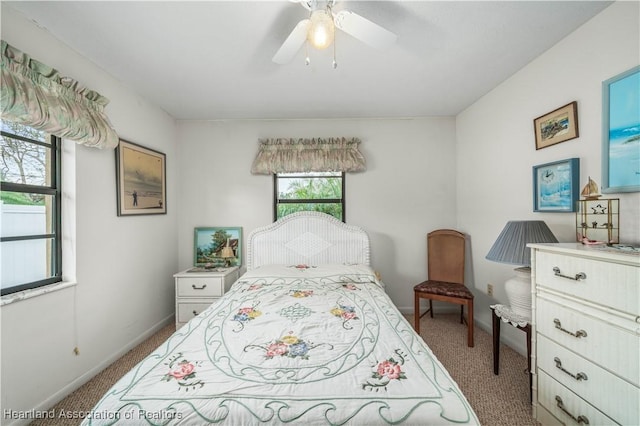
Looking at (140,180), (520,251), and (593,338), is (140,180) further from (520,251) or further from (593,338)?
(593,338)

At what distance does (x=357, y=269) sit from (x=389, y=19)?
6.93 feet

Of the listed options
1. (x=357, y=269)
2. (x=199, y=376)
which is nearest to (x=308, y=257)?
(x=357, y=269)

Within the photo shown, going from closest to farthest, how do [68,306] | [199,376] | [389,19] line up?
[199,376] → [389,19] → [68,306]

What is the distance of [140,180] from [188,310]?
1.46m

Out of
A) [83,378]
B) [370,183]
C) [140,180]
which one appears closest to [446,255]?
[370,183]

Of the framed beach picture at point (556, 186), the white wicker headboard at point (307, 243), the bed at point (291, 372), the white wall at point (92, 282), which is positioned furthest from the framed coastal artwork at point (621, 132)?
the white wall at point (92, 282)

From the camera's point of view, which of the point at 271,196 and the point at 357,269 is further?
the point at 271,196

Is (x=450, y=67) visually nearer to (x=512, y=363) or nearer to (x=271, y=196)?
(x=271, y=196)

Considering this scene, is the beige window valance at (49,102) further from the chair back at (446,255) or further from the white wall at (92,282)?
the chair back at (446,255)

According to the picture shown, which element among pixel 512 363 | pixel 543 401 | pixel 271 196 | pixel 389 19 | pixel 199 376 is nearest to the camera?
pixel 199 376

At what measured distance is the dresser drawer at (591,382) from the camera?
1.09 meters

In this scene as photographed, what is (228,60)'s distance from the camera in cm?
200

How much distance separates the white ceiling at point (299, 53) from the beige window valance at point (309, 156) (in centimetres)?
47

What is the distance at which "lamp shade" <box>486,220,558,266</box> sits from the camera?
1690 mm
